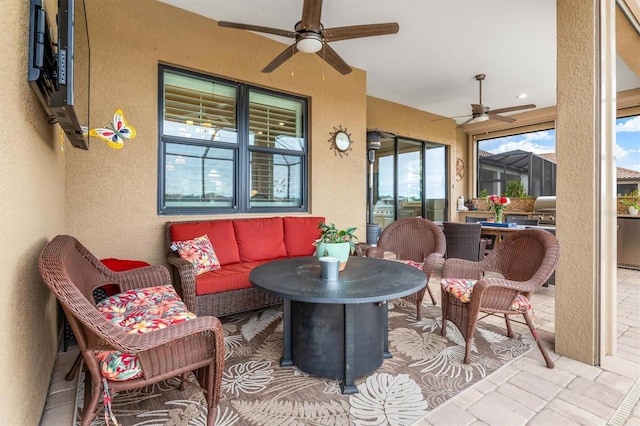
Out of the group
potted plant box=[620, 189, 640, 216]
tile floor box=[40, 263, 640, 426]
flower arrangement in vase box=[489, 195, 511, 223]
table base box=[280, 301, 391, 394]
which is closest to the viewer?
tile floor box=[40, 263, 640, 426]

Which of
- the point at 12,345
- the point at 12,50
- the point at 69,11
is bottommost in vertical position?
the point at 12,345

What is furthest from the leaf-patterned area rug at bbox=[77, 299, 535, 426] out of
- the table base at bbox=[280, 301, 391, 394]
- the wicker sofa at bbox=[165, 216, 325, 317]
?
the wicker sofa at bbox=[165, 216, 325, 317]

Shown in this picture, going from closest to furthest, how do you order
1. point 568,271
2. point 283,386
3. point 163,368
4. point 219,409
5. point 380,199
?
point 163,368 < point 219,409 < point 283,386 < point 568,271 < point 380,199

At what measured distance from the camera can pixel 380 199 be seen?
22.4 ft

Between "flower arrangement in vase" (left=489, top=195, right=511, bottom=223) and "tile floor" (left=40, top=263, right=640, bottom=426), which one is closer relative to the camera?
"tile floor" (left=40, top=263, right=640, bottom=426)

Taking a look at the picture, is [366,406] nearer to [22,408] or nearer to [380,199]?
[22,408]

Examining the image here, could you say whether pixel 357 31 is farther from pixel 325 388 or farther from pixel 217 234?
pixel 325 388

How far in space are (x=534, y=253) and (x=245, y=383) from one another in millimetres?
2354

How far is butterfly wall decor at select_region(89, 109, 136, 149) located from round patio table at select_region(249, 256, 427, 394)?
1935 mm

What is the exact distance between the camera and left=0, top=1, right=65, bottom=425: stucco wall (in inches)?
44.7

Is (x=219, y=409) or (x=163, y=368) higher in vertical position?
(x=163, y=368)

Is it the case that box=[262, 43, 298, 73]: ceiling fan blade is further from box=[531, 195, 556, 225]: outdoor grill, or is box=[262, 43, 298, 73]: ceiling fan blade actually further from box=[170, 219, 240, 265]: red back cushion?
box=[531, 195, 556, 225]: outdoor grill

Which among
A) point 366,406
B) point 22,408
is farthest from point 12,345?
point 366,406

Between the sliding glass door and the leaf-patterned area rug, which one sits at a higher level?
the sliding glass door
